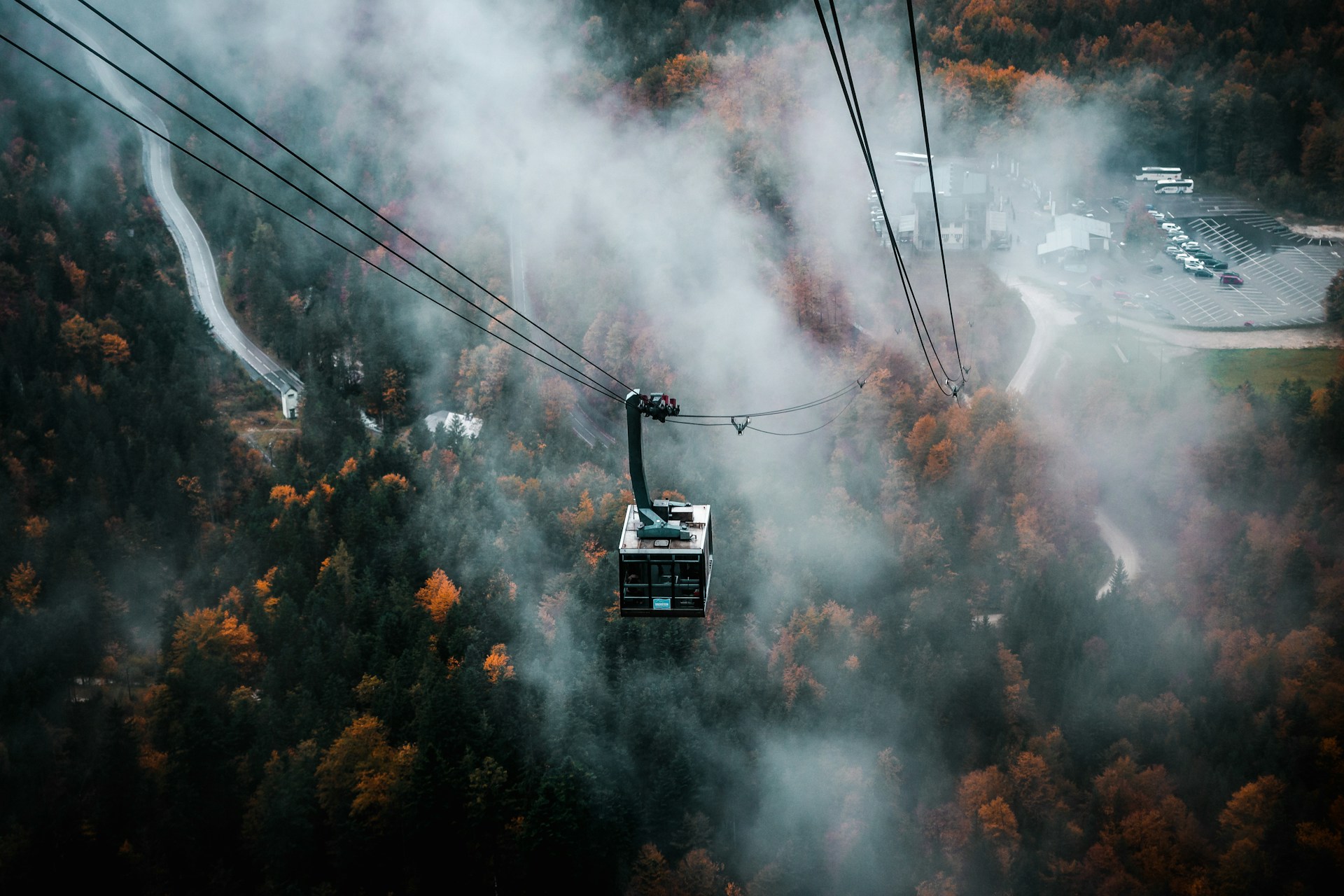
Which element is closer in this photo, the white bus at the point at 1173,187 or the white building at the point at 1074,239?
the white building at the point at 1074,239

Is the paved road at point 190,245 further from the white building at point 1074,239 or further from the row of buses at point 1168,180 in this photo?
the row of buses at point 1168,180

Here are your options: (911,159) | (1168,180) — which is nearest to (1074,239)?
(1168,180)

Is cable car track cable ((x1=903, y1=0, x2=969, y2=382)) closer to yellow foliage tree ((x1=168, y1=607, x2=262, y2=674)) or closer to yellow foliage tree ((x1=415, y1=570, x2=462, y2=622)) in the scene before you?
yellow foliage tree ((x1=415, y1=570, x2=462, y2=622))

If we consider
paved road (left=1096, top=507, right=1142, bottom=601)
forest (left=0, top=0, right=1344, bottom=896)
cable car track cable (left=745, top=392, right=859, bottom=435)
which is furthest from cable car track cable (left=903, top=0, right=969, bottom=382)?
paved road (left=1096, top=507, right=1142, bottom=601)

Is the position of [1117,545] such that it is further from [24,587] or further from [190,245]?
[190,245]

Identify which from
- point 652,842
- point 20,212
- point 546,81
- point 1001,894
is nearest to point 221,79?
point 20,212

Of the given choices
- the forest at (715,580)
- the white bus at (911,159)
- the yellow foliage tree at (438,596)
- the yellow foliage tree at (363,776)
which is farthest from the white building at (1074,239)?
the yellow foliage tree at (363,776)
